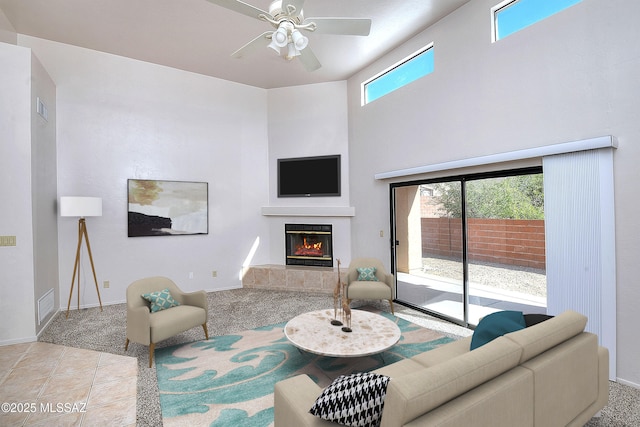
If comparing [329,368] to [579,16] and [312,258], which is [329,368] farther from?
[579,16]

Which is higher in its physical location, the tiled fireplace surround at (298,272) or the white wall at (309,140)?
the white wall at (309,140)

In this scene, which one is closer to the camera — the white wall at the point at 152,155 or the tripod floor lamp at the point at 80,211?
the tripod floor lamp at the point at 80,211

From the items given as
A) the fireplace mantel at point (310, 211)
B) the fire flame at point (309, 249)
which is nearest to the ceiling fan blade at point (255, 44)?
the fireplace mantel at point (310, 211)

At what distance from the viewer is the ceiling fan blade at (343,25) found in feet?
9.28

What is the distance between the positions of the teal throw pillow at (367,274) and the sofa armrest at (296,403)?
10.5 ft

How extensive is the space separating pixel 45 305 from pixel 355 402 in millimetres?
4839

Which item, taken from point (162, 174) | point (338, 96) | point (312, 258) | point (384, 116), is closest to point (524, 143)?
point (384, 116)

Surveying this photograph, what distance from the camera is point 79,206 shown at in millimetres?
4613

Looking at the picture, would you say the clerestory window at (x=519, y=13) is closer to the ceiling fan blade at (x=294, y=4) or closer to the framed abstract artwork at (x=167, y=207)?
the ceiling fan blade at (x=294, y=4)

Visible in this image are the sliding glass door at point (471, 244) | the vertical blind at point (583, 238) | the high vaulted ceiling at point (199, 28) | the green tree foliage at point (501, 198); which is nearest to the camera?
the vertical blind at point (583, 238)

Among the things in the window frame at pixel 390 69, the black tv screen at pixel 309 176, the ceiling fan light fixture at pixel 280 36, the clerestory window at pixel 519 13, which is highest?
the window frame at pixel 390 69

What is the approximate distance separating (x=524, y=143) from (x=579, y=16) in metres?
1.24

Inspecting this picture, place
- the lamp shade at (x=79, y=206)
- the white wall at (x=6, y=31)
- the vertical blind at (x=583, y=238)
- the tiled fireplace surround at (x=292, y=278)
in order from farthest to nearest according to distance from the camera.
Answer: the tiled fireplace surround at (x=292, y=278) < the lamp shade at (x=79, y=206) < the white wall at (x=6, y=31) < the vertical blind at (x=583, y=238)

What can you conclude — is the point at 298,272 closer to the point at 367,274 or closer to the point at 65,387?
the point at 367,274
